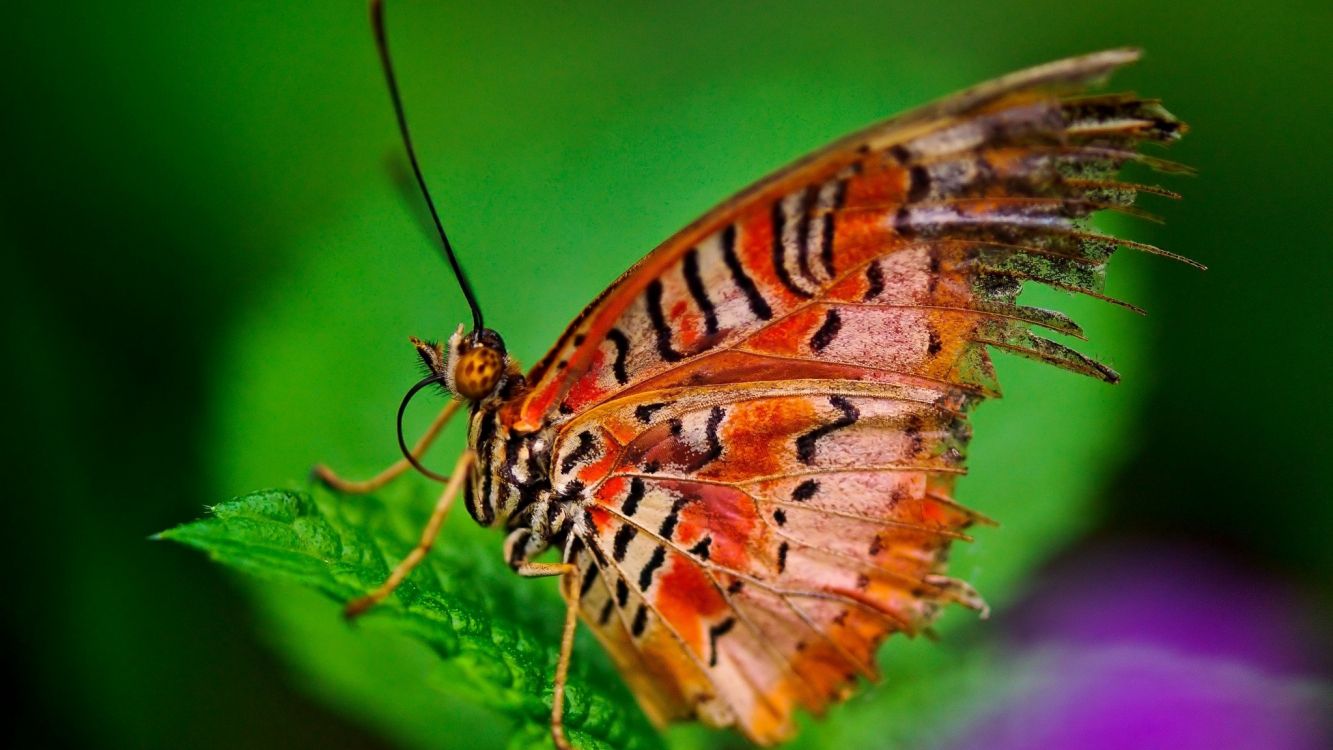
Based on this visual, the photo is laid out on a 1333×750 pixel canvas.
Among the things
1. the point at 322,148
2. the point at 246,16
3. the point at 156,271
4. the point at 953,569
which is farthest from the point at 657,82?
the point at 953,569

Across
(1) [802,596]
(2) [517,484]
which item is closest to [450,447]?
(2) [517,484]

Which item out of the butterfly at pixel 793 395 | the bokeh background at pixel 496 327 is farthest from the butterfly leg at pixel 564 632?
the bokeh background at pixel 496 327

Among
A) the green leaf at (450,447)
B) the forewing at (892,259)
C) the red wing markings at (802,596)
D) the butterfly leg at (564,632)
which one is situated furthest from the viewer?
the green leaf at (450,447)

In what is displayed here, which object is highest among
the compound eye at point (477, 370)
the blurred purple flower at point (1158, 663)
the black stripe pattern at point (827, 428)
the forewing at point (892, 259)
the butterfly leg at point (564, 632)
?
the forewing at point (892, 259)

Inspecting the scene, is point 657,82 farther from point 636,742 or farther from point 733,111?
point 636,742

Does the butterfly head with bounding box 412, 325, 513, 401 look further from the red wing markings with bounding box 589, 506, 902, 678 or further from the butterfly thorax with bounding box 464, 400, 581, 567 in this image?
the red wing markings with bounding box 589, 506, 902, 678

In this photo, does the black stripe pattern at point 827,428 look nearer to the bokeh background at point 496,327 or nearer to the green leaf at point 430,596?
the green leaf at point 430,596

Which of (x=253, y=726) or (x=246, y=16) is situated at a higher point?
(x=246, y=16)

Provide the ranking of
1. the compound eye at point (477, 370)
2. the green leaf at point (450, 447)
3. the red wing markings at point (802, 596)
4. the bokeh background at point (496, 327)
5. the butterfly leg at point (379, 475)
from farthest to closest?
1. the bokeh background at point (496, 327)
2. the green leaf at point (450, 447)
3. the butterfly leg at point (379, 475)
4. the red wing markings at point (802, 596)
5. the compound eye at point (477, 370)
